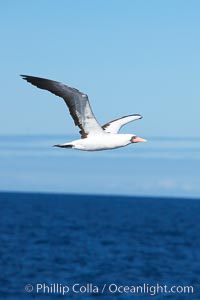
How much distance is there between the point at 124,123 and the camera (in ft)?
72.1

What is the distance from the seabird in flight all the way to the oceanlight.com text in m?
65.8

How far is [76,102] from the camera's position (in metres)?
18.5

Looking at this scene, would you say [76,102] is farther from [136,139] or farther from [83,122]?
[136,139]

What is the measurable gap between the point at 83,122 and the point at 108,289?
234 ft

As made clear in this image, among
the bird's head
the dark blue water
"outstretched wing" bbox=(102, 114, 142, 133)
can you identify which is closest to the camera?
the bird's head

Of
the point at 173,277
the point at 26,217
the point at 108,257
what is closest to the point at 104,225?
the point at 26,217

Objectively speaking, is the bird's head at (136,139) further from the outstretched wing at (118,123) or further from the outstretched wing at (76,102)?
the outstretched wing at (118,123)

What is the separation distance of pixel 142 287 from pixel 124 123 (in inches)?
2738

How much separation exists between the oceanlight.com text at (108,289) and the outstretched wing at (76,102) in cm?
6584

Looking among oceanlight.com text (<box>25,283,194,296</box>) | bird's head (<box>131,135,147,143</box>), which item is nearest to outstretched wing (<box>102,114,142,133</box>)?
bird's head (<box>131,135,147,143</box>)

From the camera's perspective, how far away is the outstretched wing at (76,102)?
17.9 metres

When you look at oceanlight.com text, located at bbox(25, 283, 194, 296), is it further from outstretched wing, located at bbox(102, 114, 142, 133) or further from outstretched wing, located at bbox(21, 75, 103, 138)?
outstretched wing, located at bbox(21, 75, 103, 138)

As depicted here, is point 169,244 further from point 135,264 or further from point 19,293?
point 19,293

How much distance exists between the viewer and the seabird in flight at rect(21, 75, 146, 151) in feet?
58.8
